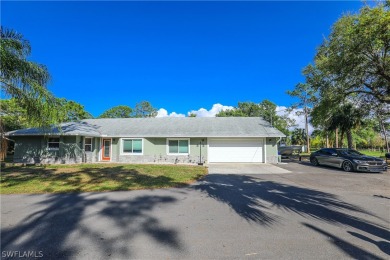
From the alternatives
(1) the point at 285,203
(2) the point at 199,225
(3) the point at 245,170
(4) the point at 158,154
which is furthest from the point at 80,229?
(4) the point at 158,154

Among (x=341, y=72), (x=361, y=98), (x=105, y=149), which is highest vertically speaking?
(x=341, y=72)

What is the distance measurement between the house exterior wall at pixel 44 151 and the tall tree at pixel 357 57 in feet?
63.2

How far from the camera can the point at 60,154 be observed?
17.2 m

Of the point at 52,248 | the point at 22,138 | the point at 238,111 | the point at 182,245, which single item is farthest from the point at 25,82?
the point at 238,111

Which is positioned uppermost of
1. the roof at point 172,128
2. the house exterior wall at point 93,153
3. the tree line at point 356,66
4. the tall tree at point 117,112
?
the tall tree at point 117,112

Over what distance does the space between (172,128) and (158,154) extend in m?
2.73

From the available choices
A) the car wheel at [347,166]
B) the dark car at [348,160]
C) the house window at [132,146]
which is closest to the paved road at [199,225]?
the dark car at [348,160]

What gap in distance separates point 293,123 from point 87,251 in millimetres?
45268

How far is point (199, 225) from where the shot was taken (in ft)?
15.0

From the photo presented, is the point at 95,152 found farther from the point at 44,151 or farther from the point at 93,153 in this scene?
the point at 44,151

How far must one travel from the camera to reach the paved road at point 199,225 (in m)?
3.50

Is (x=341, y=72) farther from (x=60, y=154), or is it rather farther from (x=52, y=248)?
(x=60, y=154)

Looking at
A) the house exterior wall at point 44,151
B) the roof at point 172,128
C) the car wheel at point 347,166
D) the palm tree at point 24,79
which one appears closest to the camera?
the palm tree at point 24,79

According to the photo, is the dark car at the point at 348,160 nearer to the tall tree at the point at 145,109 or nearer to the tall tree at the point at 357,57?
the tall tree at the point at 357,57
